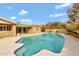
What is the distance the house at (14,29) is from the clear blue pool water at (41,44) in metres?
0.16

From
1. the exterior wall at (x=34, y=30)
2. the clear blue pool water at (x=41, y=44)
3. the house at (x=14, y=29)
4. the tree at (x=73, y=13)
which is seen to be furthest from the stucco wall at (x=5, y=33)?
the tree at (x=73, y=13)

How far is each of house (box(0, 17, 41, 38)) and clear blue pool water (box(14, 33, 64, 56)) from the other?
0.16 m

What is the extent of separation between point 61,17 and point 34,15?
50 centimetres

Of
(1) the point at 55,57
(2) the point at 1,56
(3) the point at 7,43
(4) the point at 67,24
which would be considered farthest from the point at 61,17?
(2) the point at 1,56

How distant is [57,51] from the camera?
2.95 meters

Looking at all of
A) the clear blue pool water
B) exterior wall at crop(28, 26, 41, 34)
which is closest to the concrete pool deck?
the clear blue pool water

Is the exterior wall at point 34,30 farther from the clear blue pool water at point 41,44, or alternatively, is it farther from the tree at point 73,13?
the tree at point 73,13

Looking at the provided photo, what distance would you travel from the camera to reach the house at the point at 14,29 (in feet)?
9.95

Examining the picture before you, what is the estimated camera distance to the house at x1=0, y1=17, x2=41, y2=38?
3.03m

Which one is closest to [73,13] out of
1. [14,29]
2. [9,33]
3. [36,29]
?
[36,29]

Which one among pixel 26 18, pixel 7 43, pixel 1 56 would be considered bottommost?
pixel 1 56

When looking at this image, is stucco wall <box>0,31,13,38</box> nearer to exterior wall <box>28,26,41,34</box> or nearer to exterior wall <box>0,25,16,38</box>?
exterior wall <box>0,25,16,38</box>

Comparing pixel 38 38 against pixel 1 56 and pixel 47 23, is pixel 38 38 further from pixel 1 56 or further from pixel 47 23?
pixel 1 56

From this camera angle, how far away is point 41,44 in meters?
2.98
